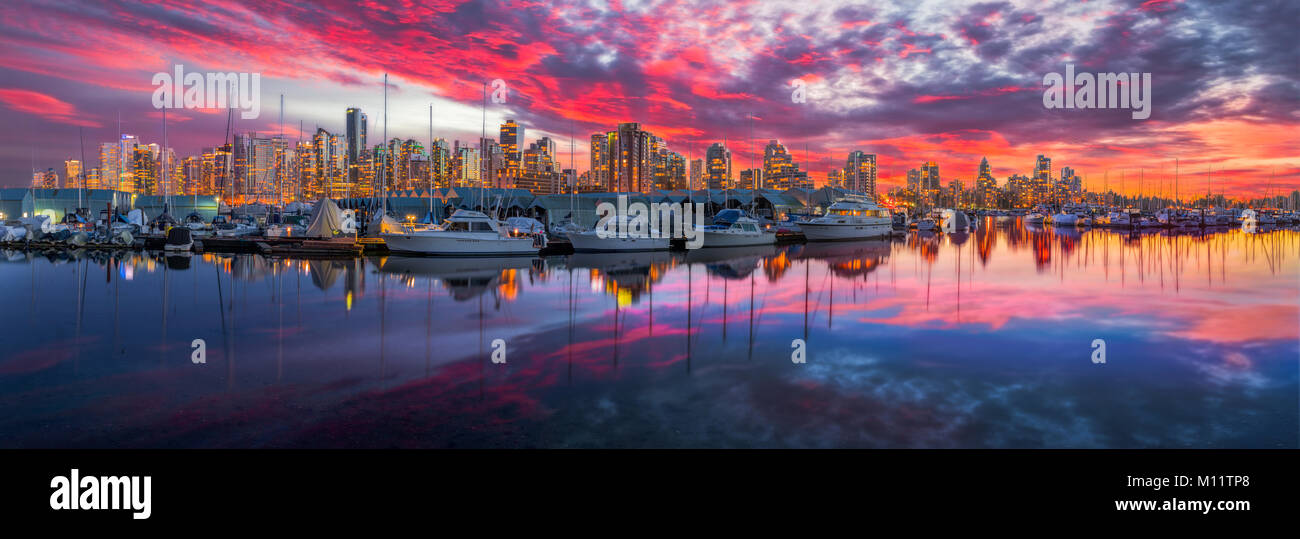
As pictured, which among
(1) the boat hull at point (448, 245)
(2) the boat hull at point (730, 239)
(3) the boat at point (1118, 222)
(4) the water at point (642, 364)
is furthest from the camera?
(3) the boat at point (1118, 222)

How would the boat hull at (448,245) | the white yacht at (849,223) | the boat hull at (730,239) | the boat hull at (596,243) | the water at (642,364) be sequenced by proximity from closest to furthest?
the water at (642,364) < the boat hull at (448,245) < the boat hull at (596,243) < the boat hull at (730,239) < the white yacht at (849,223)

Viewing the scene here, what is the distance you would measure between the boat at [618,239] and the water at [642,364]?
1954 centimetres

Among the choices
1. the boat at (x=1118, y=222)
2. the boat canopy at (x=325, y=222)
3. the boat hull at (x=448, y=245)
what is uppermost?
the boat at (x=1118, y=222)

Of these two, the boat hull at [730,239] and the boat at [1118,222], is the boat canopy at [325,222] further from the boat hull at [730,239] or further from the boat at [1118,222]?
the boat at [1118,222]

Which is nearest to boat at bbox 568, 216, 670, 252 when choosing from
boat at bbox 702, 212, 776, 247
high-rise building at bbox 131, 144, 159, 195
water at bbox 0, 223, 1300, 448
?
boat at bbox 702, 212, 776, 247

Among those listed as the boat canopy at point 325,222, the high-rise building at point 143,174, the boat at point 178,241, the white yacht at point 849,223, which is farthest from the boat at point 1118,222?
the high-rise building at point 143,174

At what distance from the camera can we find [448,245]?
140 ft

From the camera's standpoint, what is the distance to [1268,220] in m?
135

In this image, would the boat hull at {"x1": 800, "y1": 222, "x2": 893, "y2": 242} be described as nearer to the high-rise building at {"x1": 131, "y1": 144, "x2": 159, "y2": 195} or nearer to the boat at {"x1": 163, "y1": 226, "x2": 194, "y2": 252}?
the boat at {"x1": 163, "y1": 226, "x2": 194, "y2": 252}

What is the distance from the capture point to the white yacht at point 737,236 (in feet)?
188

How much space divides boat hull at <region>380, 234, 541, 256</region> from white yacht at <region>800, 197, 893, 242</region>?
3374 cm

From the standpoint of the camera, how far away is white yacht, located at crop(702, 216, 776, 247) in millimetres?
57312

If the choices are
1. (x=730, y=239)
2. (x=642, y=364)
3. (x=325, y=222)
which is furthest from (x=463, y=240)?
(x=642, y=364)
